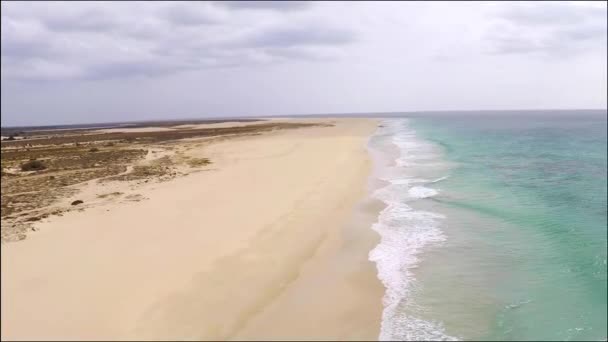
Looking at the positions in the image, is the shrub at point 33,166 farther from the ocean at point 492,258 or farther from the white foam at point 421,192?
the white foam at point 421,192

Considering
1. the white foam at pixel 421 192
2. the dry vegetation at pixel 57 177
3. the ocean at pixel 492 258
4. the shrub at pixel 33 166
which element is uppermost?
the shrub at pixel 33 166

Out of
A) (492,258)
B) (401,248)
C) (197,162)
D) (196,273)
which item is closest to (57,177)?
(197,162)

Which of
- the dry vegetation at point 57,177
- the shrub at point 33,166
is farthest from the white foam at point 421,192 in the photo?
the shrub at point 33,166

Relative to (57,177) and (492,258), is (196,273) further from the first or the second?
(57,177)

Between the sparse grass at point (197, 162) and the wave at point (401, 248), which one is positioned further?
the sparse grass at point (197, 162)

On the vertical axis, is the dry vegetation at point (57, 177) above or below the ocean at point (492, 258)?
above

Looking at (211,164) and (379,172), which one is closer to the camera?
(379,172)

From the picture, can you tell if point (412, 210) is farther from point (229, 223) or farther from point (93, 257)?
point (93, 257)

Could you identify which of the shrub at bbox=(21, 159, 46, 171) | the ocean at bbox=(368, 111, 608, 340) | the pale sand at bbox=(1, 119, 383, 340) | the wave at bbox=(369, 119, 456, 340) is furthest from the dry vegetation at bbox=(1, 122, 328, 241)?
the ocean at bbox=(368, 111, 608, 340)

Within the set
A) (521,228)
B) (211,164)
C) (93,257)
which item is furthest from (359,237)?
(211,164)
